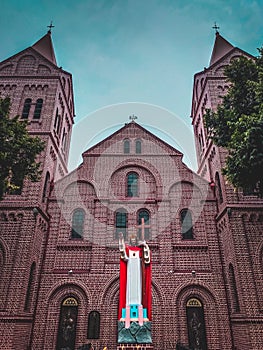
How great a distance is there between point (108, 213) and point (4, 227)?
221 inches

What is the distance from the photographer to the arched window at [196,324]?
13.2 m

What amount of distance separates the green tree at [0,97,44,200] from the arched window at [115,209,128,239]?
232 inches

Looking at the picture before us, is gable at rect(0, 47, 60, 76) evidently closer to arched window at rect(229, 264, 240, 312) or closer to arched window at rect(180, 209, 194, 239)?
arched window at rect(180, 209, 194, 239)

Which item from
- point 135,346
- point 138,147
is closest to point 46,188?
point 138,147

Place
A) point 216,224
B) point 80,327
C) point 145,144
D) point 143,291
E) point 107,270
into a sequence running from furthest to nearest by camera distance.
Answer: point 145,144 < point 216,224 < point 107,270 < point 80,327 < point 143,291

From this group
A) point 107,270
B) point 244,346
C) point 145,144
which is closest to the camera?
point 244,346

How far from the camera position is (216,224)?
52.0ft

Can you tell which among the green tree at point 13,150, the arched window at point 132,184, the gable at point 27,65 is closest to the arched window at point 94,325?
the arched window at point 132,184

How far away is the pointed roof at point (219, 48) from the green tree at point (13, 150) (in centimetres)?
1591

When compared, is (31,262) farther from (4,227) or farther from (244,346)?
(244,346)

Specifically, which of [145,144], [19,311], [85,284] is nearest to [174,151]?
[145,144]

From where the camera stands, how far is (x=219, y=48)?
22.0m

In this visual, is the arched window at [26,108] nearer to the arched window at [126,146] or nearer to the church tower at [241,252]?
the arched window at [126,146]

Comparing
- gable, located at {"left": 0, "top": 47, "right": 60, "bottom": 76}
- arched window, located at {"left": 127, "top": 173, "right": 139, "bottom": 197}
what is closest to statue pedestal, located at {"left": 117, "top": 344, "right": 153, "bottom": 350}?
arched window, located at {"left": 127, "top": 173, "right": 139, "bottom": 197}
